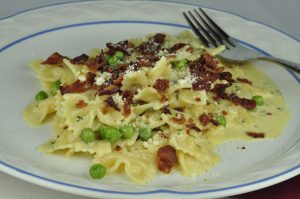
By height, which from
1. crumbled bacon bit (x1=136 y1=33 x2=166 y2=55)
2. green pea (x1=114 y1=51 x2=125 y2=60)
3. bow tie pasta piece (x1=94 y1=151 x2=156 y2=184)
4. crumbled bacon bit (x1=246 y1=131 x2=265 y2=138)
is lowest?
bow tie pasta piece (x1=94 y1=151 x2=156 y2=184)

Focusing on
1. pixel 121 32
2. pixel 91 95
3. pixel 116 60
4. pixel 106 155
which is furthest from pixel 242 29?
pixel 106 155

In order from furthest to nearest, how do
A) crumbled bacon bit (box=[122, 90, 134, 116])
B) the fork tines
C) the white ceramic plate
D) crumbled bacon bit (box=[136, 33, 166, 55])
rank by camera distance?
1. the fork tines
2. crumbled bacon bit (box=[136, 33, 166, 55])
3. crumbled bacon bit (box=[122, 90, 134, 116])
4. the white ceramic plate

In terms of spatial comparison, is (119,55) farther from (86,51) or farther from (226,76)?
(226,76)

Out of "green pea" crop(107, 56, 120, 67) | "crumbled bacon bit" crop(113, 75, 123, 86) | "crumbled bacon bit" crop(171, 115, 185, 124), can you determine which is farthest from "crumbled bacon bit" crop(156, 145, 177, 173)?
"green pea" crop(107, 56, 120, 67)

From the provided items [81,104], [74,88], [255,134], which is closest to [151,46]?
[74,88]

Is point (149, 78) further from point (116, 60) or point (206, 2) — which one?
point (206, 2)

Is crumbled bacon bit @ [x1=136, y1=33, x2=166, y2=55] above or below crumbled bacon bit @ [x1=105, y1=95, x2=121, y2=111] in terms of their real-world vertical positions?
above

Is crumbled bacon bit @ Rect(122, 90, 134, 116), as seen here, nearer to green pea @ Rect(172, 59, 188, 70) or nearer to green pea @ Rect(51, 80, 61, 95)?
green pea @ Rect(172, 59, 188, 70)
